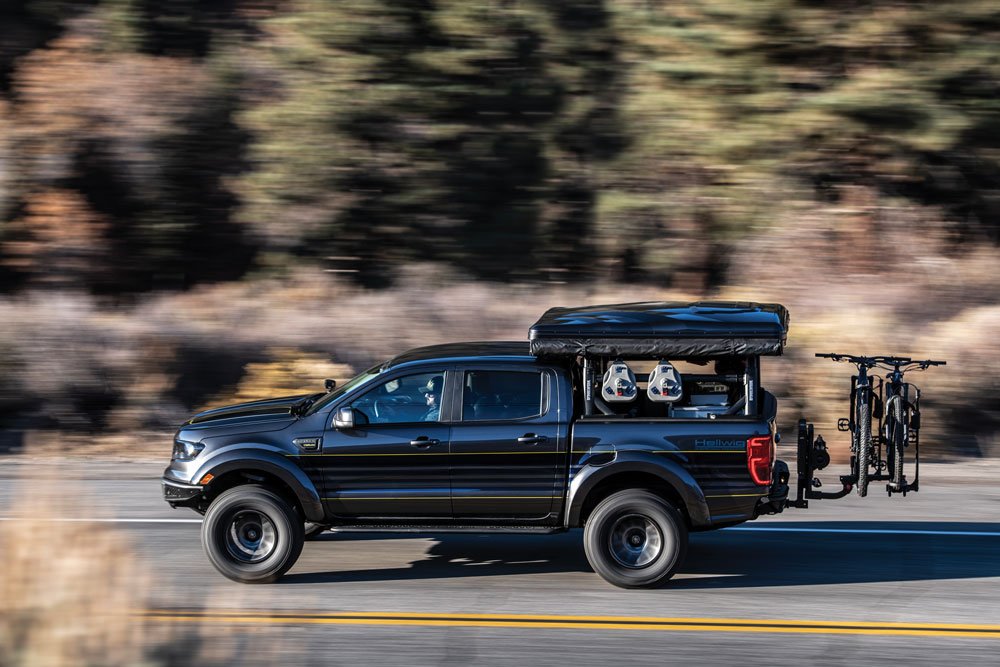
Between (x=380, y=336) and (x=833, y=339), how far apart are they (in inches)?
273

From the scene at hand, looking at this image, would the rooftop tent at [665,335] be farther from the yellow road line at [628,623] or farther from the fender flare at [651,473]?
the yellow road line at [628,623]

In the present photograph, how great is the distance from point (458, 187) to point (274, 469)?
15.2m

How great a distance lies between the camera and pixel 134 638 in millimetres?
4316

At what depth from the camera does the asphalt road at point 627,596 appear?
7.40 metres

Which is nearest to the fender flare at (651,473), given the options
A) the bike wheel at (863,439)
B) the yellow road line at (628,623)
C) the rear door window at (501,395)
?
the rear door window at (501,395)

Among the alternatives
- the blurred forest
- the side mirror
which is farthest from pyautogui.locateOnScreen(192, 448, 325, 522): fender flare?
the blurred forest

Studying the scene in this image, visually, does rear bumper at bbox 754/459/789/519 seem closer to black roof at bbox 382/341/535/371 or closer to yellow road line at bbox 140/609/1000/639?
yellow road line at bbox 140/609/1000/639

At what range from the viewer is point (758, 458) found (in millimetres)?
8594

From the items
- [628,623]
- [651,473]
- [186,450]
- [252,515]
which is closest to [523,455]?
[651,473]

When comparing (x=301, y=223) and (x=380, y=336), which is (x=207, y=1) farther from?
(x=380, y=336)

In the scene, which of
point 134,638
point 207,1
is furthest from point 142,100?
point 134,638

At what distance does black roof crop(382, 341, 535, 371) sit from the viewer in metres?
9.11

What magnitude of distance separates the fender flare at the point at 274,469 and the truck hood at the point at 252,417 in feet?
0.77

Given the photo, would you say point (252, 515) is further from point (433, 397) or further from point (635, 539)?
point (635, 539)
